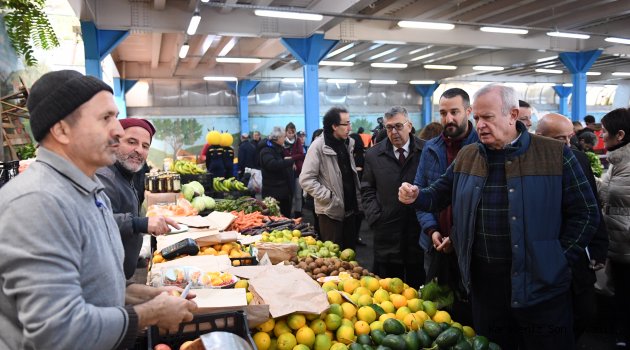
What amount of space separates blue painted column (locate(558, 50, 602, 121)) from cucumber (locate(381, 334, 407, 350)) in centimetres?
1362

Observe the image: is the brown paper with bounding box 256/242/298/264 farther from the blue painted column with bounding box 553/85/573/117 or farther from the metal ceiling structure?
the blue painted column with bounding box 553/85/573/117

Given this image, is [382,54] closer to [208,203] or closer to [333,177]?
[208,203]

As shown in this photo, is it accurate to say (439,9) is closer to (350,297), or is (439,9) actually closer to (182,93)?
(350,297)

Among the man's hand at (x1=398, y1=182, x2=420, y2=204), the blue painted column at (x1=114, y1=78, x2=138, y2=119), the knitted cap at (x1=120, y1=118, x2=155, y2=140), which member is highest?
the blue painted column at (x1=114, y1=78, x2=138, y2=119)

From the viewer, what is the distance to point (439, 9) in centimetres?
957

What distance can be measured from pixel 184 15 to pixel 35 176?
8.95 meters

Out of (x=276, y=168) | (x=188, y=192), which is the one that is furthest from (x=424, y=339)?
(x=276, y=168)

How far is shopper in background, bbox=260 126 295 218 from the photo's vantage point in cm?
711

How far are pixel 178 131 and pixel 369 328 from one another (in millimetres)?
16910

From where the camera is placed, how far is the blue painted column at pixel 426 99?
20.8 meters

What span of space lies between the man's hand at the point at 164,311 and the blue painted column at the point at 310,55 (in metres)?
9.15

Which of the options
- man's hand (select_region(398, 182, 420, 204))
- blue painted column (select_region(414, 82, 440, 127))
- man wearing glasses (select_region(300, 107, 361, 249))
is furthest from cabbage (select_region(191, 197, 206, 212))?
blue painted column (select_region(414, 82, 440, 127))

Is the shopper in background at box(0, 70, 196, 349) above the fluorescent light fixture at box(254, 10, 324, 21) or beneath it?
beneath

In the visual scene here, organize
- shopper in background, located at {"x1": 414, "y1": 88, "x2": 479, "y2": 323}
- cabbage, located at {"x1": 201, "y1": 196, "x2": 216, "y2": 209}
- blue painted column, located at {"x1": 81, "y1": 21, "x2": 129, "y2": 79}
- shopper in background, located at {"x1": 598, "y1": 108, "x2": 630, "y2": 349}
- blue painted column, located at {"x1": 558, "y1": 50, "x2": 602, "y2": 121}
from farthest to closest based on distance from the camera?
1. blue painted column, located at {"x1": 558, "y1": 50, "x2": 602, "y2": 121}
2. blue painted column, located at {"x1": 81, "y1": 21, "x2": 129, "y2": 79}
3. cabbage, located at {"x1": 201, "y1": 196, "x2": 216, "y2": 209}
4. shopper in background, located at {"x1": 598, "y1": 108, "x2": 630, "y2": 349}
5. shopper in background, located at {"x1": 414, "y1": 88, "x2": 479, "y2": 323}
